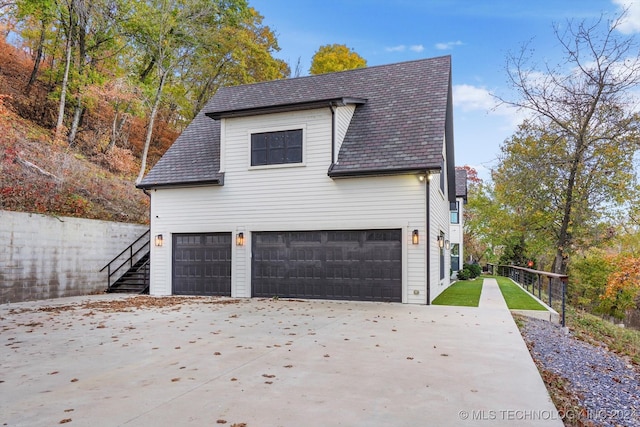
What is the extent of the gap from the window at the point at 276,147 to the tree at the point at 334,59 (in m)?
17.6

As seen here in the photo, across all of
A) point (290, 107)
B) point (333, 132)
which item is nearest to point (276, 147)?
point (290, 107)

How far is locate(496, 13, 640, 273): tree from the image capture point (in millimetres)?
14812

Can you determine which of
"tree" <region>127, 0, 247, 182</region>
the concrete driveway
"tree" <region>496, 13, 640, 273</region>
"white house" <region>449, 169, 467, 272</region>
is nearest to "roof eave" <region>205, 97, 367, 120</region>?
the concrete driveway

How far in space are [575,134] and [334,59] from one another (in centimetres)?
1681

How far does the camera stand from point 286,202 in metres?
11.6

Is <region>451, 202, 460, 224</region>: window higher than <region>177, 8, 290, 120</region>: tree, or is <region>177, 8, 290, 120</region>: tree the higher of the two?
<region>177, 8, 290, 120</region>: tree

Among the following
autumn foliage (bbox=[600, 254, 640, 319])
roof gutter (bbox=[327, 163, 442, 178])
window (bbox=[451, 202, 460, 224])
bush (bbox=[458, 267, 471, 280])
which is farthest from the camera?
window (bbox=[451, 202, 460, 224])

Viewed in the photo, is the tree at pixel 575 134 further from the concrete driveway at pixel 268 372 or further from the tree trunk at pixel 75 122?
the tree trunk at pixel 75 122

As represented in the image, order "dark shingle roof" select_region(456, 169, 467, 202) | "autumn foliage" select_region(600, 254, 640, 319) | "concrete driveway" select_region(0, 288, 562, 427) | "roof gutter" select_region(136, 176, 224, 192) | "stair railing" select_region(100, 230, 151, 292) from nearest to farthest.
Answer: "concrete driveway" select_region(0, 288, 562, 427) → "roof gutter" select_region(136, 176, 224, 192) → "stair railing" select_region(100, 230, 151, 292) → "autumn foliage" select_region(600, 254, 640, 319) → "dark shingle roof" select_region(456, 169, 467, 202)

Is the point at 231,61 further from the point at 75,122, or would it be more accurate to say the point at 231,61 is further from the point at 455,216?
the point at 455,216

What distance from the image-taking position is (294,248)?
38.1 feet

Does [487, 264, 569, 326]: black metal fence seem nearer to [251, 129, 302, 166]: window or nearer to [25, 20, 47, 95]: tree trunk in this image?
[251, 129, 302, 166]: window

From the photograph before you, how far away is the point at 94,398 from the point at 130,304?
7.18m

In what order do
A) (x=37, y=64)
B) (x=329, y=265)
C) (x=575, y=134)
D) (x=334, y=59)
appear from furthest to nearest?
1. (x=334, y=59)
2. (x=37, y=64)
3. (x=575, y=134)
4. (x=329, y=265)
